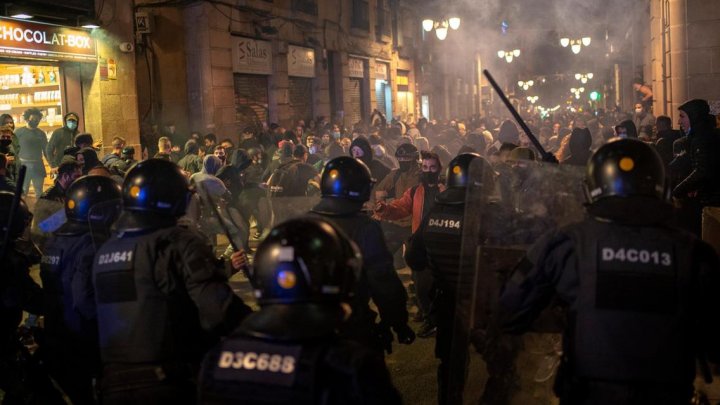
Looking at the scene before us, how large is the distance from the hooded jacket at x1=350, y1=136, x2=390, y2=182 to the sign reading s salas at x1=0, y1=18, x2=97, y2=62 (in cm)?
637

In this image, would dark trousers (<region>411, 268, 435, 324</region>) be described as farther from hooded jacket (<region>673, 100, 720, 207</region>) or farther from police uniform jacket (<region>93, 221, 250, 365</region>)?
hooded jacket (<region>673, 100, 720, 207</region>)

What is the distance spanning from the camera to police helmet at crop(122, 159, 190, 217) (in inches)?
128

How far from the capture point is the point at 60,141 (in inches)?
454

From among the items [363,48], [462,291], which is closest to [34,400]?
[462,291]

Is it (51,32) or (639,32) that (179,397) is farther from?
(639,32)

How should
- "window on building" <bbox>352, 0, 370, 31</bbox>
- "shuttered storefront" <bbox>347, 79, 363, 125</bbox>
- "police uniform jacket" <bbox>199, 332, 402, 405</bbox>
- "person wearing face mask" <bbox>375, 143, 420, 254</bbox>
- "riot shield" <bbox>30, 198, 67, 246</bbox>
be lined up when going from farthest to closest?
"window on building" <bbox>352, 0, 370, 31</bbox> → "shuttered storefront" <bbox>347, 79, 363, 125</bbox> → "person wearing face mask" <bbox>375, 143, 420, 254</bbox> → "riot shield" <bbox>30, 198, 67, 246</bbox> → "police uniform jacket" <bbox>199, 332, 402, 405</bbox>

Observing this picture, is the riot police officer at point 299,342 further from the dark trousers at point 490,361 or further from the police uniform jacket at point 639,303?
the dark trousers at point 490,361

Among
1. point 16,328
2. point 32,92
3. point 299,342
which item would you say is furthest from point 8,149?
point 299,342

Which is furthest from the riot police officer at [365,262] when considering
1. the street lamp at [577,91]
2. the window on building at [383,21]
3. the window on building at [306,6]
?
the street lamp at [577,91]

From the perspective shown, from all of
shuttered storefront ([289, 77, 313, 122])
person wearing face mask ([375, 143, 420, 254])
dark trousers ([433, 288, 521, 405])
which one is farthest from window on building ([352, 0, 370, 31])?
dark trousers ([433, 288, 521, 405])

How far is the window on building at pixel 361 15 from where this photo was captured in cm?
2491

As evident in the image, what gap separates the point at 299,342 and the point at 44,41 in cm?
1203

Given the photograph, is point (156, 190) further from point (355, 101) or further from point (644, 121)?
point (355, 101)

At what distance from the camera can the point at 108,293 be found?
3.12 metres
